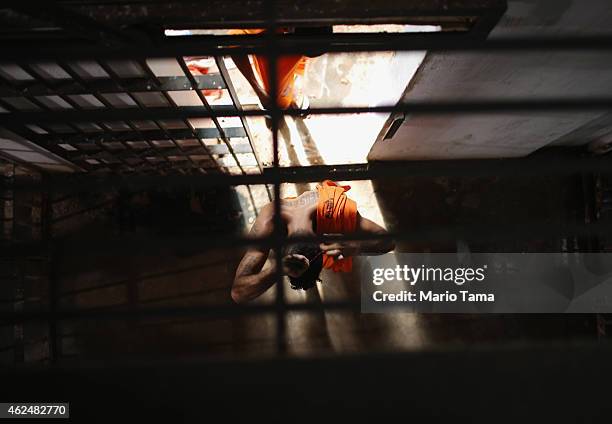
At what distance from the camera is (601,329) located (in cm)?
454

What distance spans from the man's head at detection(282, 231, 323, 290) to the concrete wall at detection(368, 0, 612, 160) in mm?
1203

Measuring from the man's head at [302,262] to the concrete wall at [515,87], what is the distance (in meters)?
1.20

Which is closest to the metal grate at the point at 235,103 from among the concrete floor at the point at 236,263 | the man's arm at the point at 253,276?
the man's arm at the point at 253,276

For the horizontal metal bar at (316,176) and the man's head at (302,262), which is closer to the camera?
the horizontal metal bar at (316,176)

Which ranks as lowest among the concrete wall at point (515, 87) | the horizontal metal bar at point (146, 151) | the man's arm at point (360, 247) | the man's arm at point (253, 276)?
the man's arm at point (253, 276)

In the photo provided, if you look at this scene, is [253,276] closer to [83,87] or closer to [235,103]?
[235,103]

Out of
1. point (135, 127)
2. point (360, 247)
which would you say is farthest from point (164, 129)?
point (360, 247)

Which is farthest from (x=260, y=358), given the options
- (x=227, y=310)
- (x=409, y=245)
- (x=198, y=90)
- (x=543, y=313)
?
(x=543, y=313)

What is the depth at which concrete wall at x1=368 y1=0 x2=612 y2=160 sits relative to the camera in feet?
5.98

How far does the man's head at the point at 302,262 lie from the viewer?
3.11 metres

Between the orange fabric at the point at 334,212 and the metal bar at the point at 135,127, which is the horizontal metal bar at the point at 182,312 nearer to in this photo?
the metal bar at the point at 135,127

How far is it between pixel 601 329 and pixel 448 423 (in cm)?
446

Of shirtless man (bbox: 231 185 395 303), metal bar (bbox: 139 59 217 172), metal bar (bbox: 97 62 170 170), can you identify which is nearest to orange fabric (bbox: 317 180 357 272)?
shirtless man (bbox: 231 185 395 303)

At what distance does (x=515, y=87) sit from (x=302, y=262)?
1.87m
